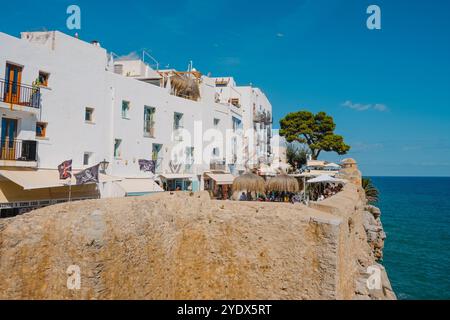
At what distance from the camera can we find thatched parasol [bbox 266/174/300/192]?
66.8 ft

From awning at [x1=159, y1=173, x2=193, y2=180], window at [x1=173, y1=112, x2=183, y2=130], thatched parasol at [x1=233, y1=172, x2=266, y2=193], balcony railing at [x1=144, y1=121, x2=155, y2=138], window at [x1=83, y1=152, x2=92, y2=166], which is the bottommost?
thatched parasol at [x1=233, y1=172, x2=266, y2=193]

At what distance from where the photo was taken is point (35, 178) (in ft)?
53.1

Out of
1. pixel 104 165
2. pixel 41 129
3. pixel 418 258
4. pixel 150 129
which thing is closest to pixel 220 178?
pixel 150 129

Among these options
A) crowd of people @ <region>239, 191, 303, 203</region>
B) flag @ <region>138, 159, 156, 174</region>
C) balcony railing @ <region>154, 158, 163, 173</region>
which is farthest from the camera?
balcony railing @ <region>154, 158, 163, 173</region>

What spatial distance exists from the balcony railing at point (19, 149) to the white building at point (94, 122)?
0.04 metres

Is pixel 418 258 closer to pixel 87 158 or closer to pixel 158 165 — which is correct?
pixel 158 165

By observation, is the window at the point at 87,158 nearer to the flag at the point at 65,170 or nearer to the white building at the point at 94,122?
the white building at the point at 94,122

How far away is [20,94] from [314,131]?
36.9 meters

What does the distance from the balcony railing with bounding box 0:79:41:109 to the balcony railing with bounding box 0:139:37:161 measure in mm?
1827

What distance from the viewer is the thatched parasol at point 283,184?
20.4 m

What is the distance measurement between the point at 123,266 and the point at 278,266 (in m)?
4.73

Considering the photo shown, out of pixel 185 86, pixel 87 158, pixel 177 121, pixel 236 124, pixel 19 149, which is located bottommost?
pixel 87 158

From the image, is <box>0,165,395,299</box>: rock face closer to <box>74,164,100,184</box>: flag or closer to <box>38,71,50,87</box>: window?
<box>74,164,100,184</box>: flag

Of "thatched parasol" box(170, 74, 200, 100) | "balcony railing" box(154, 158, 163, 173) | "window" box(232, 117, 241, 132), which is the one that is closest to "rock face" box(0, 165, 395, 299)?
"balcony railing" box(154, 158, 163, 173)
